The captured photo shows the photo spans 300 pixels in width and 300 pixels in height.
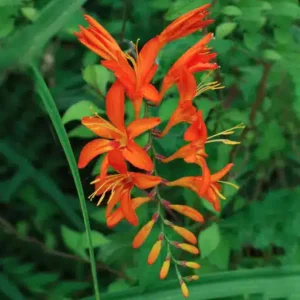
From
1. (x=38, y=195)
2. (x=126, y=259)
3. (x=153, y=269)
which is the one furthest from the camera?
(x=38, y=195)

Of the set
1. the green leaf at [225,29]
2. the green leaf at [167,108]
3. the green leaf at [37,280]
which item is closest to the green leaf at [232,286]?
the green leaf at [37,280]

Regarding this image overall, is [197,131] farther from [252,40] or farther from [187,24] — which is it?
[252,40]

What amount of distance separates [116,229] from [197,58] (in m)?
0.47

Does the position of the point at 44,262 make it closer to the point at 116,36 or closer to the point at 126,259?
the point at 126,259

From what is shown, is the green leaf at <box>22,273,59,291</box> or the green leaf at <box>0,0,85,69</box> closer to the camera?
the green leaf at <box>0,0,85,69</box>

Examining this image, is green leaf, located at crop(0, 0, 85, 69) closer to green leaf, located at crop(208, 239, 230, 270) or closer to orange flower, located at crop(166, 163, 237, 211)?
orange flower, located at crop(166, 163, 237, 211)

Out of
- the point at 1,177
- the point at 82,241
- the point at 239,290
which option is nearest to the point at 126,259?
the point at 82,241

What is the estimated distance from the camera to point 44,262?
3.67 ft

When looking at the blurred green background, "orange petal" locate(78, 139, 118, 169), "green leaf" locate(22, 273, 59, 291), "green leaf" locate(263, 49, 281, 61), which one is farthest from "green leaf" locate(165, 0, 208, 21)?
"green leaf" locate(22, 273, 59, 291)

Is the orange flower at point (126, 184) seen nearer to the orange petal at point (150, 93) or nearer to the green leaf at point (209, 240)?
the orange petal at point (150, 93)

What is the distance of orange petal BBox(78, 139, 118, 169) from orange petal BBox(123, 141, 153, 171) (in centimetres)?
3

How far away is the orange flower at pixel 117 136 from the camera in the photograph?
69cm

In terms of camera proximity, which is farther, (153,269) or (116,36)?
(116,36)

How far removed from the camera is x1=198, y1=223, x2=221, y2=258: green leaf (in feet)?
2.95
